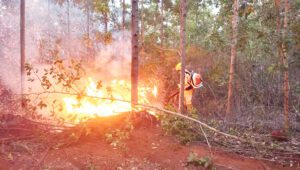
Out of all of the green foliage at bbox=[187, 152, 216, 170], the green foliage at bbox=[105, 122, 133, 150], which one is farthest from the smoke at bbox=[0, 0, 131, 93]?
the green foliage at bbox=[187, 152, 216, 170]

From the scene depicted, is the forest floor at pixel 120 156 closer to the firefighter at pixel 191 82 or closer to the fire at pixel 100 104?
the fire at pixel 100 104

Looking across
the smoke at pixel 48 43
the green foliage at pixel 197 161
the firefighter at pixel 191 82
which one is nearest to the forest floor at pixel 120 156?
the green foliage at pixel 197 161

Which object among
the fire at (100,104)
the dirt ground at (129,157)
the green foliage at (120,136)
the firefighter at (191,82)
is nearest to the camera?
the green foliage at (120,136)

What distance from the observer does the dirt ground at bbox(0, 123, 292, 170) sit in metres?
6.93

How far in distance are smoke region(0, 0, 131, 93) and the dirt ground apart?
3520 millimetres

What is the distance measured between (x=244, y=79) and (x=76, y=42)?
2622 cm

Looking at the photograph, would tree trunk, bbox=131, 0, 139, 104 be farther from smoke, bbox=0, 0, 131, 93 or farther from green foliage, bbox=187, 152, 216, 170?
smoke, bbox=0, 0, 131, 93

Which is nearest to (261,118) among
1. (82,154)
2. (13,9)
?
(82,154)

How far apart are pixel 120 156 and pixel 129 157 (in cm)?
20

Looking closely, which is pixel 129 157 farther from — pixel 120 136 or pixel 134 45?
pixel 134 45

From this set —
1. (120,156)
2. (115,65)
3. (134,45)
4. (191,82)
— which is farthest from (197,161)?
(115,65)

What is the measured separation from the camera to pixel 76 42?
36.5m

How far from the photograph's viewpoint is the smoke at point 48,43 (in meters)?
20.9

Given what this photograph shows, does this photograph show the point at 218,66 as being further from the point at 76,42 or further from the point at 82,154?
the point at 76,42
